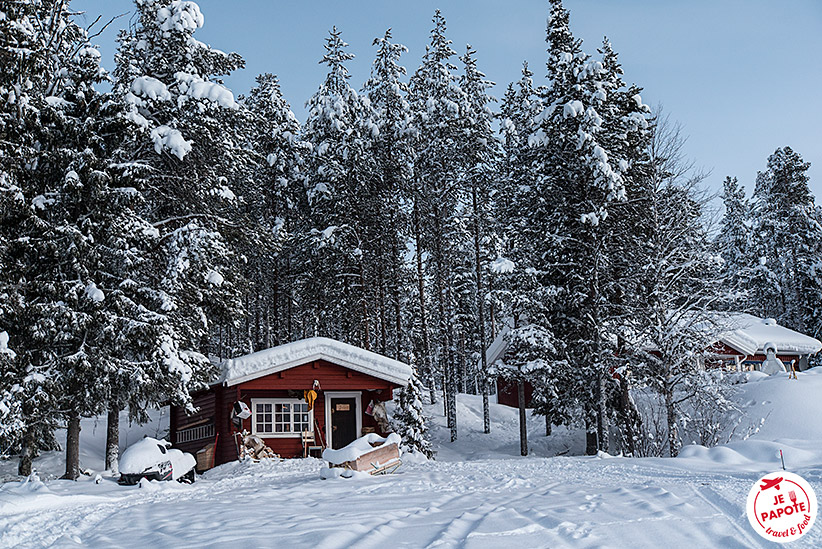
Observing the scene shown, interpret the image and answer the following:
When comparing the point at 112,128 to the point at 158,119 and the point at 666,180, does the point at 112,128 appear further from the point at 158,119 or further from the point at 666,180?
the point at 666,180

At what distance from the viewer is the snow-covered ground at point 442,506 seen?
719 cm

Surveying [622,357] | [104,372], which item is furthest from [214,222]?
[622,357]

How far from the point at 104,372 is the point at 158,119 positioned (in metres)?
7.70

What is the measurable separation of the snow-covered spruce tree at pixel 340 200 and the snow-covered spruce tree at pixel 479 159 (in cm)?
410

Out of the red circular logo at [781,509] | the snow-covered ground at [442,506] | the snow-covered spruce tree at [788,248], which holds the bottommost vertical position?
the snow-covered ground at [442,506]

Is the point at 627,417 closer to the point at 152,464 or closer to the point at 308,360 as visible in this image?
the point at 308,360

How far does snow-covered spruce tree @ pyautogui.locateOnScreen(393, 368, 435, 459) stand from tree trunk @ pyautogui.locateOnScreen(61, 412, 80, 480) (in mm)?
10791

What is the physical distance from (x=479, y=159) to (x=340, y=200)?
254 inches

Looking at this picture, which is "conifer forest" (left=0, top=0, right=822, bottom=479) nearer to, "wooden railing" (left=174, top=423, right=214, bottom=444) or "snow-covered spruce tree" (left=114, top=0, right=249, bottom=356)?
"snow-covered spruce tree" (left=114, top=0, right=249, bottom=356)

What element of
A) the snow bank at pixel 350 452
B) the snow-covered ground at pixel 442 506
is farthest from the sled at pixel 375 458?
the snow-covered ground at pixel 442 506

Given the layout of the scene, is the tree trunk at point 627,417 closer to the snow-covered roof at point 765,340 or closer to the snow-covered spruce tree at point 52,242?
the snow-covered spruce tree at point 52,242

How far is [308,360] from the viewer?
A: 2295 centimetres

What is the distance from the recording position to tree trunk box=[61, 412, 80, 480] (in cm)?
1802

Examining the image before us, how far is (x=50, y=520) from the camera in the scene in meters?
10.7
